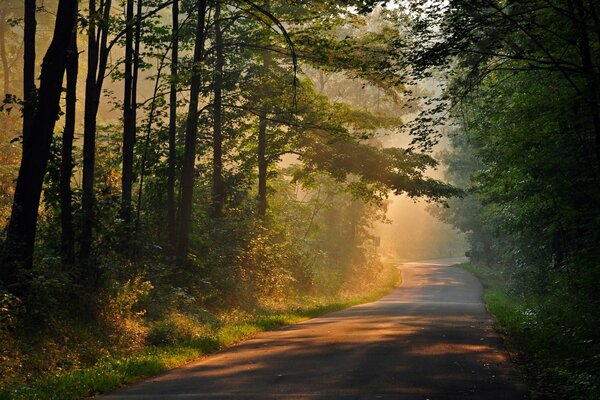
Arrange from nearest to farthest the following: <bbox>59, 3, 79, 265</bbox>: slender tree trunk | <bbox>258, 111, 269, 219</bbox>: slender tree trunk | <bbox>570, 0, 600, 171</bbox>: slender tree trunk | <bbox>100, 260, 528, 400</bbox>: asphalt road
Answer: <bbox>100, 260, 528, 400</bbox>: asphalt road, <bbox>570, 0, 600, 171</bbox>: slender tree trunk, <bbox>59, 3, 79, 265</bbox>: slender tree trunk, <bbox>258, 111, 269, 219</bbox>: slender tree trunk

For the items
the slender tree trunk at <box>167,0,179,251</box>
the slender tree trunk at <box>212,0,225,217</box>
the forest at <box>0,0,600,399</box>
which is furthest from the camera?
the slender tree trunk at <box>212,0,225,217</box>

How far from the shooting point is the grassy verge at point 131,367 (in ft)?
29.7

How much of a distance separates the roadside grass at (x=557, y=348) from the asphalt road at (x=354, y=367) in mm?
420

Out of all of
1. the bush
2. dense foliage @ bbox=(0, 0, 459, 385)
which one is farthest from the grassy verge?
dense foliage @ bbox=(0, 0, 459, 385)

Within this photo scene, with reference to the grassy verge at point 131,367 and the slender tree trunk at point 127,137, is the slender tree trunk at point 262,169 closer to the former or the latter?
the slender tree trunk at point 127,137

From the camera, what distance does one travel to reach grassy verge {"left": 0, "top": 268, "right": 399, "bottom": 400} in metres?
9.04

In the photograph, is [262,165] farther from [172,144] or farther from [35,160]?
[35,160]

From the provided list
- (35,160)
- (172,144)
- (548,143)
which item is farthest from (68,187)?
(548,143)

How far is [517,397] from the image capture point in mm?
9031

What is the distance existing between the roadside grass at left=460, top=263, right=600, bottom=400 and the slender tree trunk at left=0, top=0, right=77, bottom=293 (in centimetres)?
911

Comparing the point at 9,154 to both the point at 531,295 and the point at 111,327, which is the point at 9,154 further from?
the point at 531,295

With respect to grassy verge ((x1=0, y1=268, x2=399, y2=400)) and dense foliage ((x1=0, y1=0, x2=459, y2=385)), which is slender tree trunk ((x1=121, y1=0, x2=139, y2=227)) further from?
grassy verge ((x1=0, y1=268, x2=399, y2=400))

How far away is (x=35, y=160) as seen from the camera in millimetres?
12562

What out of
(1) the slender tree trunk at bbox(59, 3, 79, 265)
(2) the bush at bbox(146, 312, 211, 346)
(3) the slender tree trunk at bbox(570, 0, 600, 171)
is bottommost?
(2) the bush at bbox(146, 312, 211, 346)
